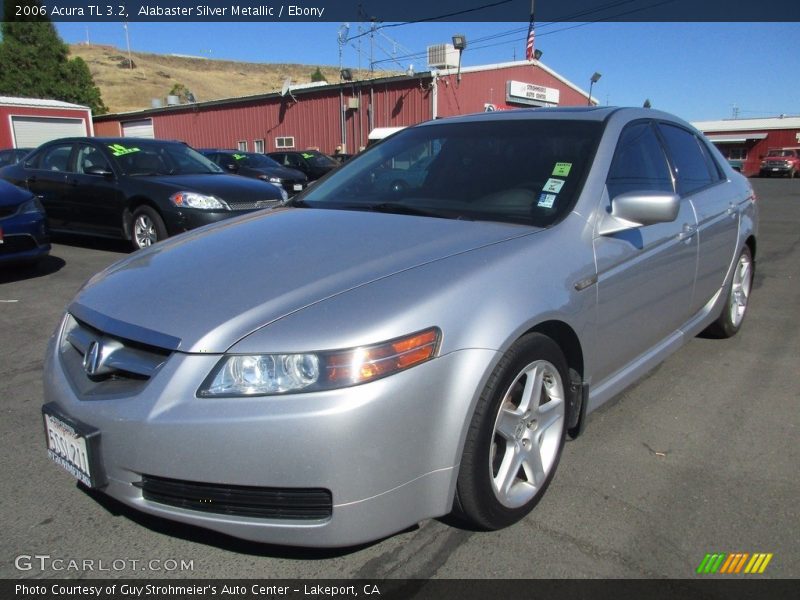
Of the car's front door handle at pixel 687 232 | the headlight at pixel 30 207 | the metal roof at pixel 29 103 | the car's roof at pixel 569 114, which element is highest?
the metal roof at pixel 29 103

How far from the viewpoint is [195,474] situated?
1.85m

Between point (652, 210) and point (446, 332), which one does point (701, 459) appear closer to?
point (652, 210)

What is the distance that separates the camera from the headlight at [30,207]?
6.34 metres

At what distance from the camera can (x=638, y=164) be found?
3230 millimetres

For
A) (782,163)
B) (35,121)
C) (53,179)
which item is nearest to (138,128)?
(35,121)

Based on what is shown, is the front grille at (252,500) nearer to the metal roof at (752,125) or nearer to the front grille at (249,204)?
the front grille at (249,204)

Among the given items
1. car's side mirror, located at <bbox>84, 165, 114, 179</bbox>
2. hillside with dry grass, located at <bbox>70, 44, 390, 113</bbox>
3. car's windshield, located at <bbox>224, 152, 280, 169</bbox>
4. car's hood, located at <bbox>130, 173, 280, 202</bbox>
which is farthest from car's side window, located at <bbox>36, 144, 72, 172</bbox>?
hillside with dry grass, located at <bbox>70, 44, 390, 113</bbox>

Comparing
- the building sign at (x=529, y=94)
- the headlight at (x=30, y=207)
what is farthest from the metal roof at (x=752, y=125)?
the headlight at (x=30, y=207)

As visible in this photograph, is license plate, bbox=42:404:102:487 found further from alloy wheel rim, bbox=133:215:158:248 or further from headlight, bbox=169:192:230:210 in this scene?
alloy wheel rim, bbox=133:215:158:248

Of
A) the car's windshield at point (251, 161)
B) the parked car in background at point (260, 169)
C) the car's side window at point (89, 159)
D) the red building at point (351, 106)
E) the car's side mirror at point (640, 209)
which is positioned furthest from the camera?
the red building at point (351, 106)

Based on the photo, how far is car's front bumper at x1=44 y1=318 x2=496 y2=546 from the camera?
1783 mm

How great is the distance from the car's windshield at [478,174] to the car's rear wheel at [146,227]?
4.33 metres

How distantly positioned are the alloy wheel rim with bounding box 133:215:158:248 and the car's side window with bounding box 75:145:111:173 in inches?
38.9

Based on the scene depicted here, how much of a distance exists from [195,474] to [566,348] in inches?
59.6
